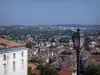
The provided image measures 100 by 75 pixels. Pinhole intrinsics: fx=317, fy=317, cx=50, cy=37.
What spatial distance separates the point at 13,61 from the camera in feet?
68.5

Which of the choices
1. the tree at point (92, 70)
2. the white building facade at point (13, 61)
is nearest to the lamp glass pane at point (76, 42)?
the white building facade at point (13, 61)

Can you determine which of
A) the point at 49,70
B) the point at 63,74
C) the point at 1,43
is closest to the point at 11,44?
the point at 1,43

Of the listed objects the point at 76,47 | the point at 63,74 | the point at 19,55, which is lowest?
the point at 63,74

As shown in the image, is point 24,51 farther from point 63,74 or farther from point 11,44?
point 63,74

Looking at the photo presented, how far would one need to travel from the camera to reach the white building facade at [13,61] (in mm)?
19805

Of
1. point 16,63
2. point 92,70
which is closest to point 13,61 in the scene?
point 16,63

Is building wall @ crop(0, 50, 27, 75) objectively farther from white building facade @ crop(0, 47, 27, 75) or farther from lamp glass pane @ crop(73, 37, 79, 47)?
lamp glass pane @ crop(73, 37, 79, 47)

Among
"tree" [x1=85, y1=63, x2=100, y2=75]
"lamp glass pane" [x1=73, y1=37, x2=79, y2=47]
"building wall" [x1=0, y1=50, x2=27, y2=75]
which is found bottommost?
"tree" [x1=85, y1=63, x2=100, y2=75]

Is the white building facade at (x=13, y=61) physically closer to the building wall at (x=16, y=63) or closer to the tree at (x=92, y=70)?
the building wall at (x=16, y=63)

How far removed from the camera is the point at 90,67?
32500 mm

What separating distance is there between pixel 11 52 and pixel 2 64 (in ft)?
3.70

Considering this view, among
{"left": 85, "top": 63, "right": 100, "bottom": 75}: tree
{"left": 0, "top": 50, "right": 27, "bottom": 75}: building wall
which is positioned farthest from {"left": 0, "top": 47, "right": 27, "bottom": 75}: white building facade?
{"left": 85, "top": 63, "right": 100, "bottom": 75}: tree

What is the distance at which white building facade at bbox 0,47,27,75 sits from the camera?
19.8 meters

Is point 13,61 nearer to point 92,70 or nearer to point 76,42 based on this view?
point 92,70
